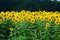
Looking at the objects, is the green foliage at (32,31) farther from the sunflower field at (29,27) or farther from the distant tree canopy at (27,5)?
A: the distant tree canopy at (27,5)

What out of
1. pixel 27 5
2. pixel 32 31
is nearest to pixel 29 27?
pixel 32 31

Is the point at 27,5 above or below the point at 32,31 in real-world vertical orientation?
above

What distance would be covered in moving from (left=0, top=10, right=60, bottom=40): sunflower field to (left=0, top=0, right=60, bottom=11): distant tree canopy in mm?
3209

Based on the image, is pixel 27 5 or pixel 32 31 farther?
pixel 27 5

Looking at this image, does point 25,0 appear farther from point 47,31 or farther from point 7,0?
point 47,31

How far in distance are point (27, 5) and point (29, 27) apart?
4225mm

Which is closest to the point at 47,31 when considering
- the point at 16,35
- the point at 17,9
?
the point at 16,35

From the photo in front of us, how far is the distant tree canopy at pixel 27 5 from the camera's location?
38.4 ft

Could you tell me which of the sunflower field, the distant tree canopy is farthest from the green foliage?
the distant tree canopy

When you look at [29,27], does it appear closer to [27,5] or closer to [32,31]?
[32,31]

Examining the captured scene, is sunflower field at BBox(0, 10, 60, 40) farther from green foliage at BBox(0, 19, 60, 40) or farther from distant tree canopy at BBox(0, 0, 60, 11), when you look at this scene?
distant tree canopy at BBox(0, 0, 60, 11)

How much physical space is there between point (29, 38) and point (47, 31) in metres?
0.45

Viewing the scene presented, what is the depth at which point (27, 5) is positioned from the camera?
463 inches

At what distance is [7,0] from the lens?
11797mm
